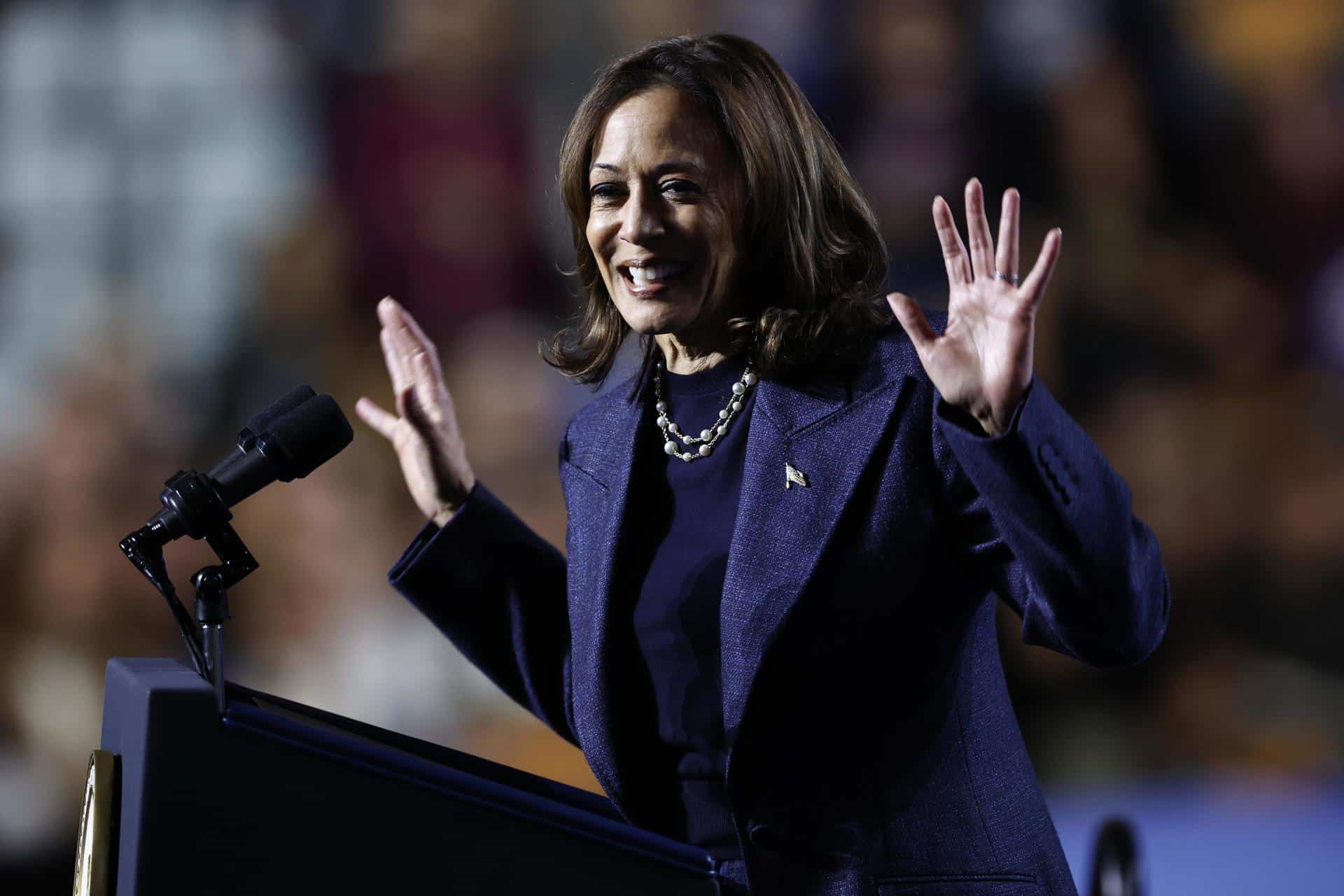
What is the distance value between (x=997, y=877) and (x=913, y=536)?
→ 1.02 ft

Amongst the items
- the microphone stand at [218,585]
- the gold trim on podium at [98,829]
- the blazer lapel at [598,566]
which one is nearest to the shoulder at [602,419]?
the blazer lapel at [598,566]

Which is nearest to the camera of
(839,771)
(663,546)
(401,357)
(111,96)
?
(839,771)

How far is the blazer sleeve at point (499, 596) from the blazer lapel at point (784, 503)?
13.4 inches

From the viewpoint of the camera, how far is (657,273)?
4.56 ft

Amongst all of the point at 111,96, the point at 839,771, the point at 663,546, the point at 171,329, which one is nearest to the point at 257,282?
the point at 171,329

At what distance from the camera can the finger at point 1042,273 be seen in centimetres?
115

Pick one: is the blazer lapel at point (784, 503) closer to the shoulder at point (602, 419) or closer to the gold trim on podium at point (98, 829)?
the shoulder at point (602, 419)

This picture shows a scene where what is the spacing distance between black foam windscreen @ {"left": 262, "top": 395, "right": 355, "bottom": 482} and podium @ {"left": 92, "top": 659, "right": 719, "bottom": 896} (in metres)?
0.22

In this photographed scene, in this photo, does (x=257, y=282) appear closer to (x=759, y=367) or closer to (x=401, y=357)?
(x=401, y=357)

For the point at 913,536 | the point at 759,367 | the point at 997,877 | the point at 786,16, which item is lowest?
the point at 997,877

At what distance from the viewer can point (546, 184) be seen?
3.97m

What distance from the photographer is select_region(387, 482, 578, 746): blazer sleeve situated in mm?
1507

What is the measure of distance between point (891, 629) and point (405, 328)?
686 mm

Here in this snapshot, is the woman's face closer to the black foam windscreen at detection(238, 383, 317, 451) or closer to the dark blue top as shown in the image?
the dark blue top
